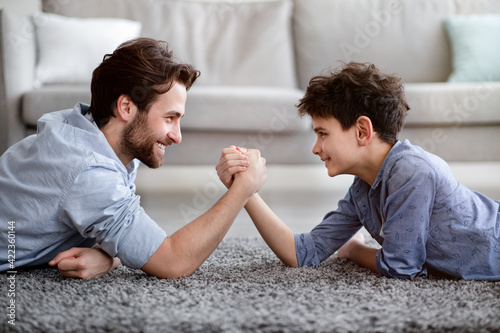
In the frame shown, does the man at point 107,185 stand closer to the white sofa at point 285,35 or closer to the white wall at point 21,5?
the white sofa at point 285,35

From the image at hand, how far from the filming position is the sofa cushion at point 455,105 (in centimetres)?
242

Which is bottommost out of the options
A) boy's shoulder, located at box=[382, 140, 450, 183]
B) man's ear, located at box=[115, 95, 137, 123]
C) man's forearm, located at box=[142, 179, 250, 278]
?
man's forearm, located at box=[142, 179, 250, 278]

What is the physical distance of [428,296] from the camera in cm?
115

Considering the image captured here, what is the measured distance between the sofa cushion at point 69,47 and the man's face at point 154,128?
4.91 feet

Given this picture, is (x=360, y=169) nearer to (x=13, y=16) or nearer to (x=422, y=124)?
(x=422, y=124)

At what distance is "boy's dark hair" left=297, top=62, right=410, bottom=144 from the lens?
136cm

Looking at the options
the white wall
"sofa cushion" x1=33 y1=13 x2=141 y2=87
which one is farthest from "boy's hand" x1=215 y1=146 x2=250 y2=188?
the white wall

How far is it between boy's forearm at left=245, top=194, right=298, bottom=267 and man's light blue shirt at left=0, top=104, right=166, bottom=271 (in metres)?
0.27

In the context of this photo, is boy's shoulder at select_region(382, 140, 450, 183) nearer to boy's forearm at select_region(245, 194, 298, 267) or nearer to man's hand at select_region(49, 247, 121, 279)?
boy's forearm at select_region(245, 194, 298, 267)

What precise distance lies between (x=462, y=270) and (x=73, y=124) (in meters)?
1.01

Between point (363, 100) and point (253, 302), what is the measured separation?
1.91 feet

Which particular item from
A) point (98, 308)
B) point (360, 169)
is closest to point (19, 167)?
point (98, 308)

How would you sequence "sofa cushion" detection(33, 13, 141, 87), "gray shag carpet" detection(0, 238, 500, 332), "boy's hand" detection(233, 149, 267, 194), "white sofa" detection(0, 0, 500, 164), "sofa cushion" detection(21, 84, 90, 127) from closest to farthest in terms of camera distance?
1. "gray shag carpet" detection(0, 238, 500, 332)
2. "boy's hand" detection(233, 149, 267, 194)
3. "sofa cushion" detection(21, 84, 90, 127)
4. "sofa cushion" detection(33, 13, 141, 87)
5. "white sofa" detection(0, 0, 500, 164)

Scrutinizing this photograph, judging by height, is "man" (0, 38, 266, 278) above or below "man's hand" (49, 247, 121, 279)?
above
